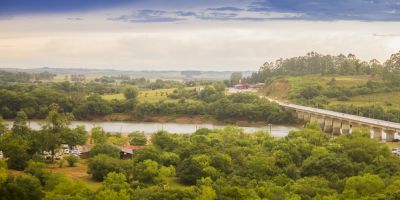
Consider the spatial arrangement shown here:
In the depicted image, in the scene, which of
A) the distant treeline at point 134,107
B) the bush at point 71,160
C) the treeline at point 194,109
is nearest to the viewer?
the bush at point 71,160

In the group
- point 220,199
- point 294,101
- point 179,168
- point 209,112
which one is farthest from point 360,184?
point 294,101

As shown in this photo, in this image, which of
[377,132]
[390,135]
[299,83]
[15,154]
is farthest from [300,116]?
[15,154]

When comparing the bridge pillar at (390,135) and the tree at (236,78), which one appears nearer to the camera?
the bridge pillar at (390,135)

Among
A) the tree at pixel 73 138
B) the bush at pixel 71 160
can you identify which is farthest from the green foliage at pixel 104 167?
the tree at pixel 73 138

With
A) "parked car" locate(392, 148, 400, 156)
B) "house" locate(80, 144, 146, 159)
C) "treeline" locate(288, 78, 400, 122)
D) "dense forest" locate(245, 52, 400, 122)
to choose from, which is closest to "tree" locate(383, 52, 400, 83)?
"dense forest" locate(245, 52, 400, 122)

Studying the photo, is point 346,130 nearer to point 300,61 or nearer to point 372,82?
point 372,82

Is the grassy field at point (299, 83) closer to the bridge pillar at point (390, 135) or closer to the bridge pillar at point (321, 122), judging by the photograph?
the bridge pillar at point (321, 122)
